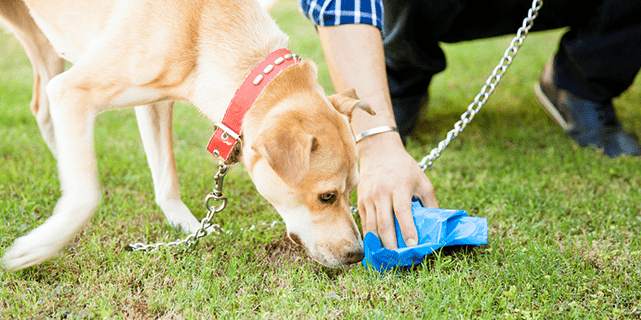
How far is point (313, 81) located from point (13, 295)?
1.68 meters

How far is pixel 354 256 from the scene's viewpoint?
230 cm

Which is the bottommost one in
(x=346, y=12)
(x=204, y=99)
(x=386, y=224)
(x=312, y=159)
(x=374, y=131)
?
(x=386, y=224)

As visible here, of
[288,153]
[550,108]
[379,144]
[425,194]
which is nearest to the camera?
[288,153]

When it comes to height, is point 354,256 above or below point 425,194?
below

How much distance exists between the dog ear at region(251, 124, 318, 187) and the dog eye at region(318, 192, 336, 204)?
29cm

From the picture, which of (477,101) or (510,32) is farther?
(510,32)

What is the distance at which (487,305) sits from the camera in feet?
6.63

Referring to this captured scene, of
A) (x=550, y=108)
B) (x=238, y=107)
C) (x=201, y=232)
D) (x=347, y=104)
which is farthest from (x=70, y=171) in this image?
(x=550, y=108)

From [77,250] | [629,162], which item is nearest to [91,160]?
[77,250]

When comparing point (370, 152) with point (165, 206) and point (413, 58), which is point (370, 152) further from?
point (413, 58)

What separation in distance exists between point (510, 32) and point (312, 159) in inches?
125

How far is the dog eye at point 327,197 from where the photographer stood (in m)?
2.29

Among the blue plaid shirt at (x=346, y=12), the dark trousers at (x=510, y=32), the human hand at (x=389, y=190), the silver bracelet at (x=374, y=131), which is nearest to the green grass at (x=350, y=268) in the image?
the human hand at (x=389, y=190)

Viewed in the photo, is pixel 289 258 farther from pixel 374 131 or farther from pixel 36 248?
pixel 36 248
